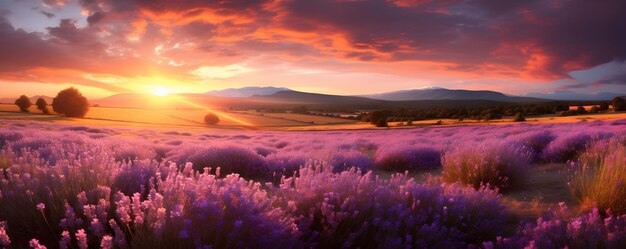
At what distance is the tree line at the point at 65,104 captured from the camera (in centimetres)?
4991

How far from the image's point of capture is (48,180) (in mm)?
3031

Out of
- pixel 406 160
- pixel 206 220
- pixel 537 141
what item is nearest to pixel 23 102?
pixel 406 160

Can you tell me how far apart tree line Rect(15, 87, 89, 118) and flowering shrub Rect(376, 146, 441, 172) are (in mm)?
53298

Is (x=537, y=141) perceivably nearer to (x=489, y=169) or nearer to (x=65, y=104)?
(x=489, y=169)

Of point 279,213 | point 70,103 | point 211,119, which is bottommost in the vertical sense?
point 211,119

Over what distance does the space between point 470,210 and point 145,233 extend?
2.73m

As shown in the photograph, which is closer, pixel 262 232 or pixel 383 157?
pixel 262 232

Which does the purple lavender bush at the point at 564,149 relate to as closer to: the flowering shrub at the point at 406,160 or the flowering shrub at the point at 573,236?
the flowering shrub at the point at 406,160

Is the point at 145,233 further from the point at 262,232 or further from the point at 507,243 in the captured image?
the point at 507,243

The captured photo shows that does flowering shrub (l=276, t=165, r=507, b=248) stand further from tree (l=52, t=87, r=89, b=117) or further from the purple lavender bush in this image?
tree (l=52, t=87, r=89, b=117)

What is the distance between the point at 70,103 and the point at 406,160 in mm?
55720

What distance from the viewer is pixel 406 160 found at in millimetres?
7715

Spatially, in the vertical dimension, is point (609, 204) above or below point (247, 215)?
below

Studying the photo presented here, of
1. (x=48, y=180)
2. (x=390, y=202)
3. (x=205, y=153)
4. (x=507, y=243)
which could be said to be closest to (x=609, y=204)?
(x=507, y=243)
